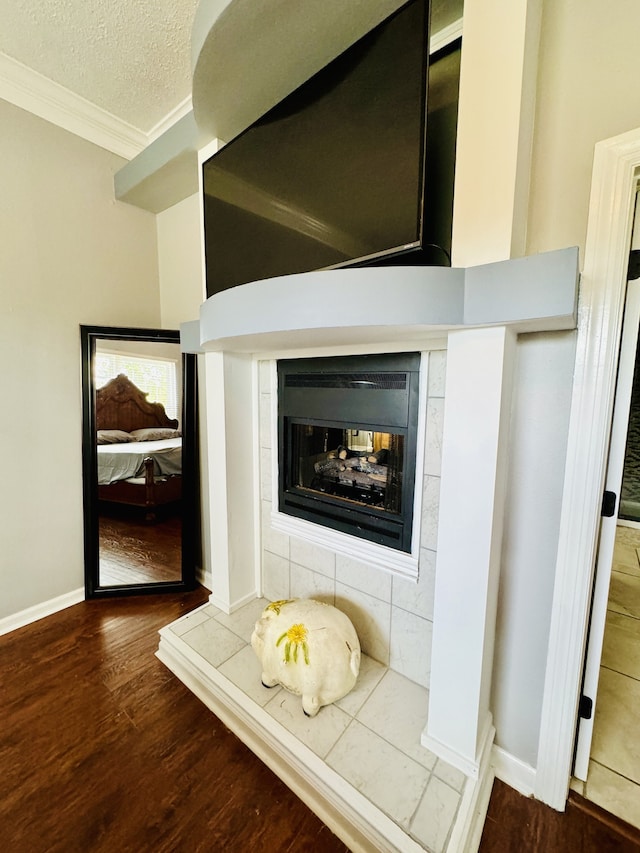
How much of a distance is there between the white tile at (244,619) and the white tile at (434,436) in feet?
3.96

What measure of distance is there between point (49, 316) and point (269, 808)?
2.41m

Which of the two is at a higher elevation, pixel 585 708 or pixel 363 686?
pixel 585 708

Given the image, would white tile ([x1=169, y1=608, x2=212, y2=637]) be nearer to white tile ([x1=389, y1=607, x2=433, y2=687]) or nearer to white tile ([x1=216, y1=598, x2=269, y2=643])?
white tile ([x1=216, y1=598, x2=269, y2=643])

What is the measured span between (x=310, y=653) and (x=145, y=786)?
669 millimetres

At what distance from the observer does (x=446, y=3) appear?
1112mm

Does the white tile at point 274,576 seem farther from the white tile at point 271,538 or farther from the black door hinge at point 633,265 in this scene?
the black door hinge at point 633,265

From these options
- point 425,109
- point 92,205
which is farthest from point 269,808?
point 92,205

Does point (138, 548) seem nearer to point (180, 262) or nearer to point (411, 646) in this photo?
point (411, 646)

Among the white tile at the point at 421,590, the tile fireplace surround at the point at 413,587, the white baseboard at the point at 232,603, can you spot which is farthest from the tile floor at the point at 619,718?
the white baseboard at the point at 232,603

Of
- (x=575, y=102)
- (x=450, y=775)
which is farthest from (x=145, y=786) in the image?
(x=575, y=102)

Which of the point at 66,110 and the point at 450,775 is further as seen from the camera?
the point at 66,110

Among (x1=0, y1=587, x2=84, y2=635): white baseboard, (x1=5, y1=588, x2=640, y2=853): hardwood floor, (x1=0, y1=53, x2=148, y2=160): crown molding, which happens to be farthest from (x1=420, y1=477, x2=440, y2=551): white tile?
(x1=0, y1=53, x2=148, y2=160): crown molding

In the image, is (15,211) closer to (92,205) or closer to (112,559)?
(92,205)

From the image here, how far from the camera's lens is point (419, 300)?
2.87 ft
